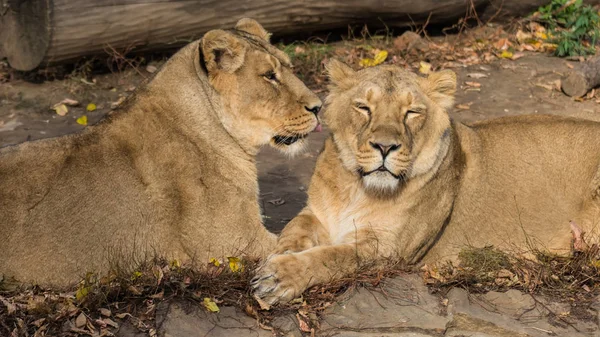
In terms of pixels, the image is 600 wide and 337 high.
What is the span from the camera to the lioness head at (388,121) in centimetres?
582

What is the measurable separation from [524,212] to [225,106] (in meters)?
2.30

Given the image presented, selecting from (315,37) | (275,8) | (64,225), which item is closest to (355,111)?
(64,225)

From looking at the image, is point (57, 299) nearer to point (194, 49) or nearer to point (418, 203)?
point (194, 49)

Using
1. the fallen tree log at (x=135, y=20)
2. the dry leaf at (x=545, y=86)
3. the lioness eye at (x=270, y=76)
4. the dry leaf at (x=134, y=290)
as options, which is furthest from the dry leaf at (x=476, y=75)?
the dry leaf at (x=134, y=290)

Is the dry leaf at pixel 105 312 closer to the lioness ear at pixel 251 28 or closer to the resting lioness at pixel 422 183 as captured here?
the resting lioness at pixel 422 183

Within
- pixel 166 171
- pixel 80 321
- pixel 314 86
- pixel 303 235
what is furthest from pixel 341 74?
pixel 314 86

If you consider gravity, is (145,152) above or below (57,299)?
above

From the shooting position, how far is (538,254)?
21.2 ft

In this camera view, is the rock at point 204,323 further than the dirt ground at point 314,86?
No

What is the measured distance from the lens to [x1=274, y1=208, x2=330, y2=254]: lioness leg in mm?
6094

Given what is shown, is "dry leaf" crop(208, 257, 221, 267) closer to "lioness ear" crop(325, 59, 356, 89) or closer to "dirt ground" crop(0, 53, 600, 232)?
"lioness ear" crop(325, 59, 356, 89)

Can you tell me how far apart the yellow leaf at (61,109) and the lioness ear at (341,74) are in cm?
446

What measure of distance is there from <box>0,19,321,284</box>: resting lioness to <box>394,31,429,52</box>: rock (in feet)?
18.3

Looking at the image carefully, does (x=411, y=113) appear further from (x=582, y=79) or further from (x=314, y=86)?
(x=582, y=79)
